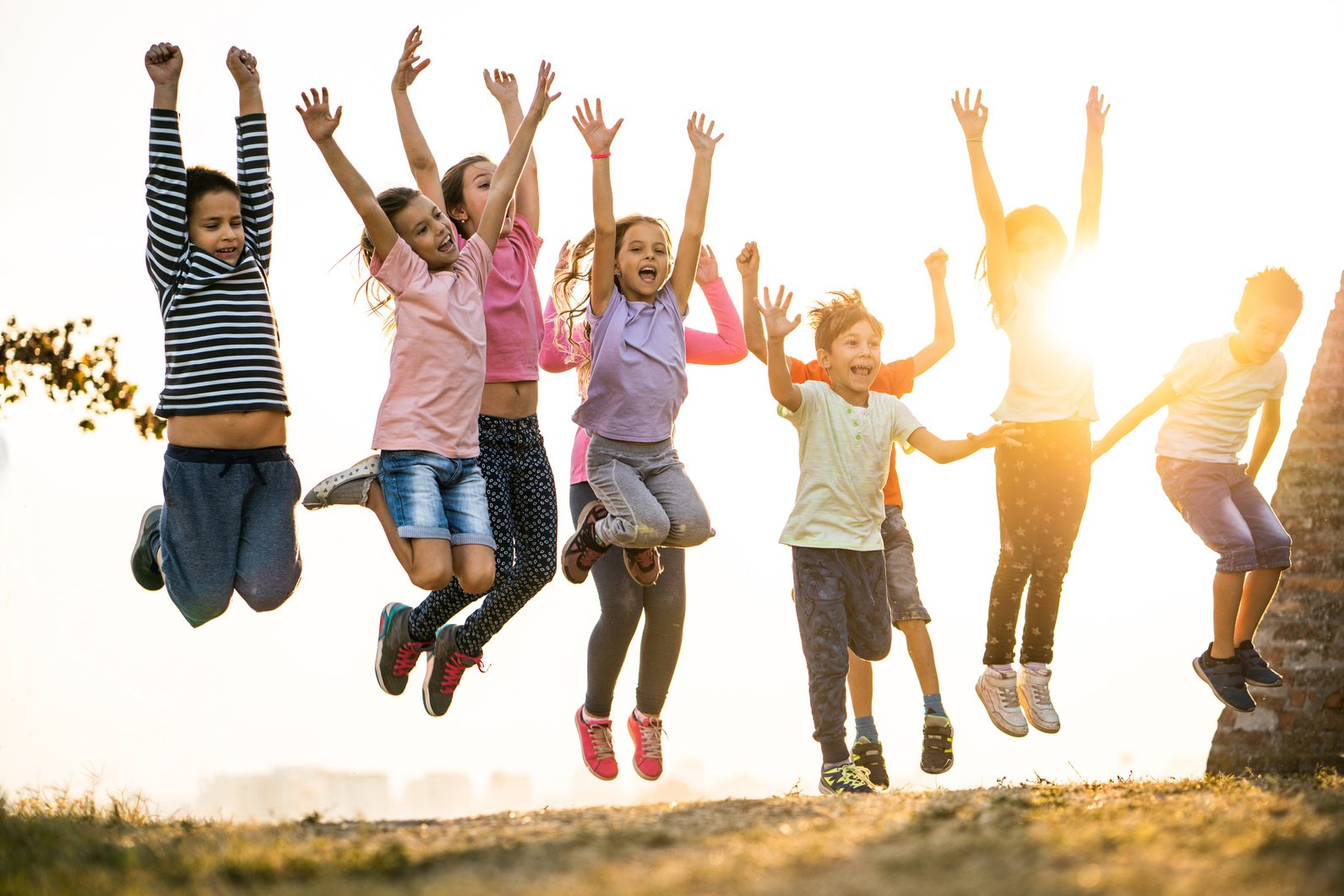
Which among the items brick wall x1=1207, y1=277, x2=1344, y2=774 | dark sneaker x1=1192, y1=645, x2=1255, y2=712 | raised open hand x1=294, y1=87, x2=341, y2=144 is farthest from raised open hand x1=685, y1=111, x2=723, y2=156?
brick wall x1=1207, y1=277, x2=1344, y2=774

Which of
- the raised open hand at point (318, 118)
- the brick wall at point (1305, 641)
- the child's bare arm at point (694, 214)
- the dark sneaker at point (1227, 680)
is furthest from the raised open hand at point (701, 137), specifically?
the brick wall at point (1305, 641)

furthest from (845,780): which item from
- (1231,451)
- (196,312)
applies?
(196,312)

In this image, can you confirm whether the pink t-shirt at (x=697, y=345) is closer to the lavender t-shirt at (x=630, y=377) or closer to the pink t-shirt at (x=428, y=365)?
the lavender t-shirt at (x=630, y=377)

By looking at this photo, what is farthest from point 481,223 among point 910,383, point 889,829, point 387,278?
point 889,829

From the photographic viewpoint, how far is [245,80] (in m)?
6.41

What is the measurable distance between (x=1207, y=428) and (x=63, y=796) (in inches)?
249

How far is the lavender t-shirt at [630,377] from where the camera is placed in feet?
21.9

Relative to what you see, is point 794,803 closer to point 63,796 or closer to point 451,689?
point 451,689

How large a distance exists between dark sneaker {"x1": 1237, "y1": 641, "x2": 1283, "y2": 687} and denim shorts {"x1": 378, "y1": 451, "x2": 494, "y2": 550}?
15.3 ft

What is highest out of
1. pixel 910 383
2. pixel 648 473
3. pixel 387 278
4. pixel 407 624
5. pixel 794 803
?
pixel 387 278

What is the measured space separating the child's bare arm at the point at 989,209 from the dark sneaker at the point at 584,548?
2502 millimetres

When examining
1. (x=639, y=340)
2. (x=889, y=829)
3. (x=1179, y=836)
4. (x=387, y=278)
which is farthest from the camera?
(x=639, y=340)

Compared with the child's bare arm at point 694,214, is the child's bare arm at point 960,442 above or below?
below

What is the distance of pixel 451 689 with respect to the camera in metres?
7.04
